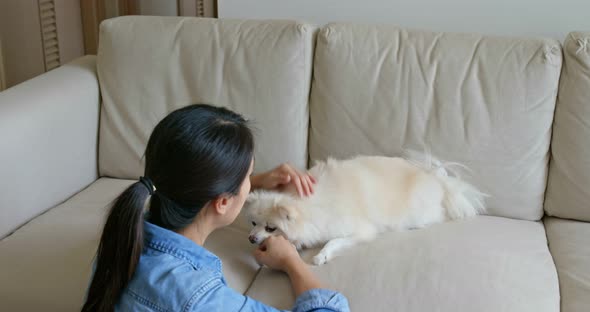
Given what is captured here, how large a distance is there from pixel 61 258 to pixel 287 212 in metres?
0.57

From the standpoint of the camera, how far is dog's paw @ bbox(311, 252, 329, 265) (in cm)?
169

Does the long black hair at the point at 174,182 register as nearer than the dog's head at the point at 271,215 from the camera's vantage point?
Yes

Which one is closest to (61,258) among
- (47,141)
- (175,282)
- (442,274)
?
(47,141)

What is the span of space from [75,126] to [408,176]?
1.02 m

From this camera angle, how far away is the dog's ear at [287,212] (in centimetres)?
174

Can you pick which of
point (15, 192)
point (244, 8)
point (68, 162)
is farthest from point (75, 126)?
point (244, 8)

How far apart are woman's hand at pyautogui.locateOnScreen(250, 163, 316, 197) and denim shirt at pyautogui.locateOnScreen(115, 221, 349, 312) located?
24.0 inches

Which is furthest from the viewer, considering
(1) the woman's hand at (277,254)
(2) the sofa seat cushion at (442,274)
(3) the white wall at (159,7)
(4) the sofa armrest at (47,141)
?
(3) the white wall at (159,7)

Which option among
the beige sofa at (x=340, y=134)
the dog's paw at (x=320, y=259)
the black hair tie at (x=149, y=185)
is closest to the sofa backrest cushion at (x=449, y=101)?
the beige sofa at (x=340, y=134)

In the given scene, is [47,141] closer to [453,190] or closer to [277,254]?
[277,254]

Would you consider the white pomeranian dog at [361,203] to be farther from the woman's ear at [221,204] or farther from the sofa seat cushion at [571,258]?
the woman's ear at [221,204]

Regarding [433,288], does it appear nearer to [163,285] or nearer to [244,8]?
[163,285]

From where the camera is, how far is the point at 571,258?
1720 millimetres

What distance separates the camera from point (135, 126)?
7.09ft
